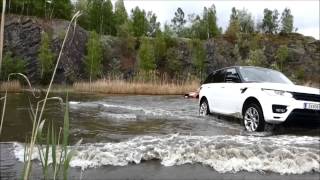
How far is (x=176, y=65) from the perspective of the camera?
166 feet

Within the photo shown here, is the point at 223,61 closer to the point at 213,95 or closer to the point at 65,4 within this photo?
the point at 65,4

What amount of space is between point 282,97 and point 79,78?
115 ft

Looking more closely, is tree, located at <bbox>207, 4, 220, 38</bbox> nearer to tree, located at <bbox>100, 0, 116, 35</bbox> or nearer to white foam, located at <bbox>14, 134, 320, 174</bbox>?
tree, located at <bbox>100, 0, 116, 35</bbox>

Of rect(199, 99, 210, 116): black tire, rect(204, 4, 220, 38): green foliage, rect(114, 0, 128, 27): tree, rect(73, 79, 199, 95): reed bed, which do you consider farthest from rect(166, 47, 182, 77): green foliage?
rect(199, 99, 210, 116): black tire

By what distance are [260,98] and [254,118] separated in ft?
1.63

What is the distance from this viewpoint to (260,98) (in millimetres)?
10117

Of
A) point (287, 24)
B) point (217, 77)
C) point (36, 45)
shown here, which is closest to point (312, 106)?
point (217, 77)

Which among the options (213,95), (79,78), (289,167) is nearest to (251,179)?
(289,167)

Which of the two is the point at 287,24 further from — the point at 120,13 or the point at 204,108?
the point at 204,108

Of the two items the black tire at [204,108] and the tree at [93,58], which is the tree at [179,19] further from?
the black tire at [204,108]

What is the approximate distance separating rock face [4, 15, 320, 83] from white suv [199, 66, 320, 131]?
25.9 metres

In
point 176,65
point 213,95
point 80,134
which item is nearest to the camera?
point 80,134

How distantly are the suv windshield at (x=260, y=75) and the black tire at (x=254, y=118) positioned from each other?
1.00 m

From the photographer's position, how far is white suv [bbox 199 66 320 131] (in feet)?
32.2
